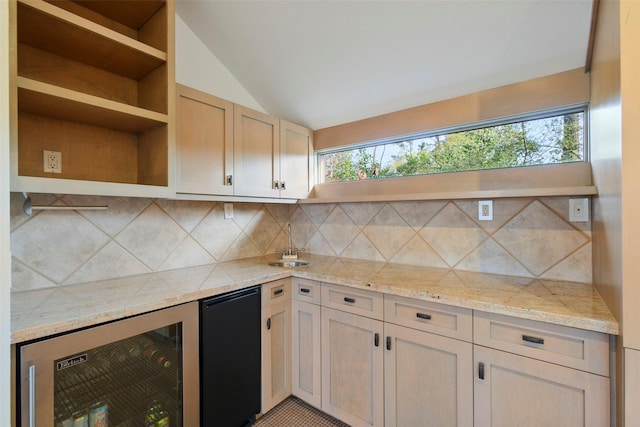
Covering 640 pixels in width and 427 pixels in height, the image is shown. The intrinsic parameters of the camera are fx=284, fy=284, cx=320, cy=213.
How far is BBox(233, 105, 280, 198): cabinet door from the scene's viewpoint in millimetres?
1908

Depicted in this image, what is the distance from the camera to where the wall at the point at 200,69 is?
→ 1.95m

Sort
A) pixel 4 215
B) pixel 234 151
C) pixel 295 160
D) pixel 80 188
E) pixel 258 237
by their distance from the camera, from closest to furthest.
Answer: pixel 4 215 < pixel 80 188 < pixel 234 151 < pixel 295 160 < pixel 258 237

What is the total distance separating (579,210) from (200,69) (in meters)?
2.50

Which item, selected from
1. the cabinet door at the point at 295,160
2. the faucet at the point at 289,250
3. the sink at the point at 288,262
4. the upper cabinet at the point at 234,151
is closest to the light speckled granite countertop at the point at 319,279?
the sink at the point at 288,262

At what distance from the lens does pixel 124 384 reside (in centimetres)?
127

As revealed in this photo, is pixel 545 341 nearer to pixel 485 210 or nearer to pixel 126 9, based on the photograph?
pixel 485 210

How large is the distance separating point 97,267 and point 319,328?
132 centimetres

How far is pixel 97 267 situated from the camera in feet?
5.18

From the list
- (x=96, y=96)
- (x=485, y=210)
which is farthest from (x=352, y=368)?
(x=96, y=96)

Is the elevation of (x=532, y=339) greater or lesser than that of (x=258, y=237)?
lesser

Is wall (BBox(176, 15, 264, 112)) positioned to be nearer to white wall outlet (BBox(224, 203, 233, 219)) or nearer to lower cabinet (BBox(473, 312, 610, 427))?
white wall outlet (BBox(224, 203, 233, 219))

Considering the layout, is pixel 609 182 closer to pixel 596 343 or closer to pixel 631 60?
pixel 631 60

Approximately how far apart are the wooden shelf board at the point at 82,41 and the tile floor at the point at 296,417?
2173mm

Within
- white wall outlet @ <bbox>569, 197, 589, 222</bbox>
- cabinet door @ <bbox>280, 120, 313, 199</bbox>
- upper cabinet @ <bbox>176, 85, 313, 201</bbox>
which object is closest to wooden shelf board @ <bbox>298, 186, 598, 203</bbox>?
white wall outlet @ <bbox>569, 197, 589, 222</bbox>
